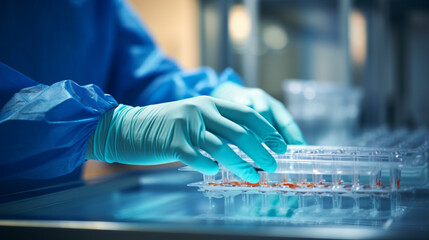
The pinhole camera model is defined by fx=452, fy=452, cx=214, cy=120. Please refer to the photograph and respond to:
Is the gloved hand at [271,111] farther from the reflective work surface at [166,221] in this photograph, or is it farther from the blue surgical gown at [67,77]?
the reflective work surface at [166,221]

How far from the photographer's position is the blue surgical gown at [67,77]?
84cm

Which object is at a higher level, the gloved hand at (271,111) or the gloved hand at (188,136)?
the gloved hand at (271,111)

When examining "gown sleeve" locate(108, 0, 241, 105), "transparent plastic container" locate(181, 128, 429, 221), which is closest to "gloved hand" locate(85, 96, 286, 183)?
"transparent plastic container" locate(181, 128, 429, 221)

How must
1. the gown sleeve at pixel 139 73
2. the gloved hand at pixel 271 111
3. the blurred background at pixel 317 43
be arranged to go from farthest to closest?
the blurred background at pixel 317 43 → the gown sleeve at pixel 139 73 → the gloved hand at pixel 271 111

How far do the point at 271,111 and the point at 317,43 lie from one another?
4.94 m

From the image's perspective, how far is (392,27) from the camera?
18.1 feet

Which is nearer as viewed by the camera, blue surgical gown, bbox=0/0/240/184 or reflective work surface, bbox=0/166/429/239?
reflective work surface, bbox=0/166/429/239

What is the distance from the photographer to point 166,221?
25.9 inches

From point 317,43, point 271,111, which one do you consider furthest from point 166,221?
point 317,43

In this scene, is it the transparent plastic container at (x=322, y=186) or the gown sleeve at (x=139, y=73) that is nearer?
the transparent plastic container at (x=322, y=186)

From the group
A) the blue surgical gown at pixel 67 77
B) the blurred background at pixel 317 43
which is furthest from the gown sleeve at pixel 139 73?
the blurred background at pixel 317 43

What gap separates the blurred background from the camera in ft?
17.4

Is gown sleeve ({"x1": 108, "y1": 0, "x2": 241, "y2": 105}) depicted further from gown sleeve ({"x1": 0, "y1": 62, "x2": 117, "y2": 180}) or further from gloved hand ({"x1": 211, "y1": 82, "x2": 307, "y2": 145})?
gown sleeve ({"x1": 0, "y1": 62, "x2": 117, "y2": 180})

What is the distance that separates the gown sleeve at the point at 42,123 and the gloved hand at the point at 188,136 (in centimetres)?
5
